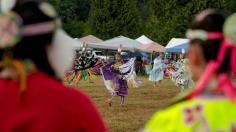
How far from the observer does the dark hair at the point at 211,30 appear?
2787mm

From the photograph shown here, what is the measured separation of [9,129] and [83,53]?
17.2 m

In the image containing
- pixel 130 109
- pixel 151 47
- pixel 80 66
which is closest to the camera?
pixel 130 109

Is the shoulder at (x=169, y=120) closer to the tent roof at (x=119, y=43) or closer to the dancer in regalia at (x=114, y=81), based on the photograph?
the dancer in regalia at (x=114, y=81)

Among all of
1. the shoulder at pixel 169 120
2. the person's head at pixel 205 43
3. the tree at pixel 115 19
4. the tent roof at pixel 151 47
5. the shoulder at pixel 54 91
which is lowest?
the shoulder at pixel 169 120

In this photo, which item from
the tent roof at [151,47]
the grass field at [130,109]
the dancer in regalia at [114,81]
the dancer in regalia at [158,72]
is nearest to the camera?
the grass field at [130,109]

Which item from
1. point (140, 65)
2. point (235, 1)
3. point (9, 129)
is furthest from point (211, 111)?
point (235, 1)

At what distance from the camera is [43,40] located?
2.72 meters

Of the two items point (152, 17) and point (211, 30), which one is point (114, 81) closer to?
point (211, 30)

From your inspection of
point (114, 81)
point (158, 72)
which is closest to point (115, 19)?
point (158, 72)

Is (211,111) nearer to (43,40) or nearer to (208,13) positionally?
(208,13)

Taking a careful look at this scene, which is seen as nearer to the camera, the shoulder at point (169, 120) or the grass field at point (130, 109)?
the shoulder at point (169, 120)

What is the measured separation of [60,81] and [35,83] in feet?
0.49

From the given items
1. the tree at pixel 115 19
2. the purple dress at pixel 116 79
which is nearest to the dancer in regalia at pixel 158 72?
the purple dress at pixel 116 79

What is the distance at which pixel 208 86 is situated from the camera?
2.78 meters
